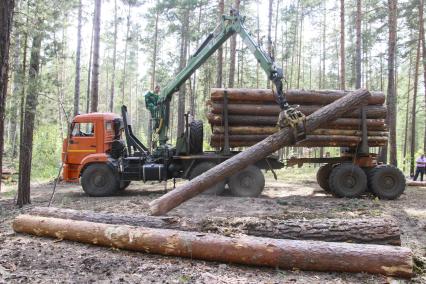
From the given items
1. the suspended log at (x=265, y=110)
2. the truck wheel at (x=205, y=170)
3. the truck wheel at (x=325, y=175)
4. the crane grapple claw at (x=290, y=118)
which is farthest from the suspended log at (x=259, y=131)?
the crane grapple claw at (x=290, y=118)

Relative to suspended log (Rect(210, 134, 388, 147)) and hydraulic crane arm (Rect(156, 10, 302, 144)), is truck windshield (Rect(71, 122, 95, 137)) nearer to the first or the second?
hydraulic crane arm (Rect(156, 10, 302, 144))

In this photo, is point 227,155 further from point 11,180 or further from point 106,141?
point 11,180

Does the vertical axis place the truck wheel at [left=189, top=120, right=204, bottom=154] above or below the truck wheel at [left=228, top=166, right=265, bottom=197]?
above

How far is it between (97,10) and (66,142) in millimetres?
8057

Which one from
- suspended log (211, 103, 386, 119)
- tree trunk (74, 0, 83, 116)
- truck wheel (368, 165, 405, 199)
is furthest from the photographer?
tree trunk (74, 0, 83, 116)

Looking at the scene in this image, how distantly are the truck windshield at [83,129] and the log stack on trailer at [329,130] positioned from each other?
374 centimetres

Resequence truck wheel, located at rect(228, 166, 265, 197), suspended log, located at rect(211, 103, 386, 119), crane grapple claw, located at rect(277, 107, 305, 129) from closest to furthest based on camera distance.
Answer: crane grapple claw, located at rect(277, 107, 305, 129) → truck wheel, located at rect(228, 166, 265, 197) → suspended log, located at rect(211, 103, 386, 119)

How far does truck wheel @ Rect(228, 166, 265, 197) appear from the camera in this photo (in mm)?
10531

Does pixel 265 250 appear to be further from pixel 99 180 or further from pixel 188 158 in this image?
pixel 99 180

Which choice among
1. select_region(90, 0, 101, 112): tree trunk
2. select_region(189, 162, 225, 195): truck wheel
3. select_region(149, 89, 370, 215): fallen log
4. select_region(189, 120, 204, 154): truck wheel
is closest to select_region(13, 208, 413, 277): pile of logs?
select_region(149, 89, 370, 215): fallen log

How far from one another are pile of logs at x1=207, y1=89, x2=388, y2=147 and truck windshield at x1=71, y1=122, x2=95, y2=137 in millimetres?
3744

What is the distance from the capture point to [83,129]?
38.3 feet

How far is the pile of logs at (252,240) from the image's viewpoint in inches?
184

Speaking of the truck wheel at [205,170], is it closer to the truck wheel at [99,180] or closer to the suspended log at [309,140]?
the suspended log at [309,140]
